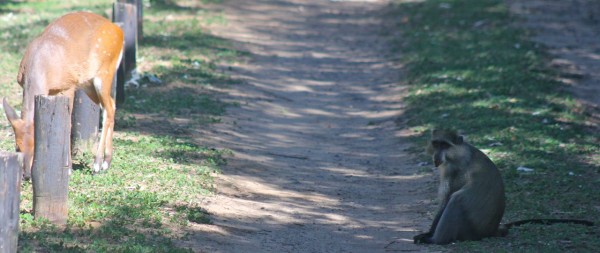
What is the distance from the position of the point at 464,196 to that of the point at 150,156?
396 cm

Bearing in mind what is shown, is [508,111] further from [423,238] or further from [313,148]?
[423,238]

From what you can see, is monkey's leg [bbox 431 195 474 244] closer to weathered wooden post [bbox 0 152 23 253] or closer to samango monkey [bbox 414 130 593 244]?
samango monkey [bbox 414 130 593 244]

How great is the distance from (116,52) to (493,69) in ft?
27.2

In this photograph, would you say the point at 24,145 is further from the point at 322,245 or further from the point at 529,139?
the point at 529,139

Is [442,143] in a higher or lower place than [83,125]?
higher

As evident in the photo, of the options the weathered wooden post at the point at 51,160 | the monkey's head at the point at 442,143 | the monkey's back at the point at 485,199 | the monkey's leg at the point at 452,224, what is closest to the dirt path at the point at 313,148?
the monkey's leg at the point at 452,224

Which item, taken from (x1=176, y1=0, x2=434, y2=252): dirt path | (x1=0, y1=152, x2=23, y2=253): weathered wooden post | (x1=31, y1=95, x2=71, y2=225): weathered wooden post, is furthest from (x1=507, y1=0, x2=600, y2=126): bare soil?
(x1=0, y1=152, x2=23, y2=253): weathered wooden post

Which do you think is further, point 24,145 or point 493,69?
point 493,69

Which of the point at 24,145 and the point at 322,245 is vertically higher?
the point at 24,145

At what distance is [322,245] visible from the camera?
811 cm

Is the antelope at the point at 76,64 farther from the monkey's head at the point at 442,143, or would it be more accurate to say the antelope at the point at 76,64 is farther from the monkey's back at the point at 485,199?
the monkey's back at the point at 485,199

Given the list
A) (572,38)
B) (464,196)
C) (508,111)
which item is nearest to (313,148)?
(508,111)

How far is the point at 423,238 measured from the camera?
800 centimetres

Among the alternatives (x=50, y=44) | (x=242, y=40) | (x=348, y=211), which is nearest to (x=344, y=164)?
(x=348, y=211)
